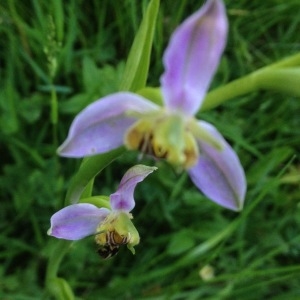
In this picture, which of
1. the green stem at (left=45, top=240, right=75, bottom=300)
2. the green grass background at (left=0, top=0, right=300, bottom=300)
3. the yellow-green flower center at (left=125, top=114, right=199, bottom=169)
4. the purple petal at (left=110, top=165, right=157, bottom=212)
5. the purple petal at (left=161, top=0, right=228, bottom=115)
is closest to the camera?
the purple petal at (left=161, top=0, right=228, bottom=115)

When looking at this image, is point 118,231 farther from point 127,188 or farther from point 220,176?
point 220,176

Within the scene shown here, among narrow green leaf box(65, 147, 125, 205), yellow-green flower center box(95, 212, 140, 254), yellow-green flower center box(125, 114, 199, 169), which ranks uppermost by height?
yellow-green flower center box(125, 114, 199, 169)

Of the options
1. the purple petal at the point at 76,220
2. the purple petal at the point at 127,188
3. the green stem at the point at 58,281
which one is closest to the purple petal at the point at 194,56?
the purple petal at the point at 127,188

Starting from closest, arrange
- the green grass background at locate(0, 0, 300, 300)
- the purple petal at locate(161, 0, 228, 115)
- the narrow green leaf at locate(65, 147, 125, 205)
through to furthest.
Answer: the purple petal at locate(161, 0, 228, 115) < the narrow green leaf at locate(65, 147, 125, 205) < the green grass background at locate(0, 0, 300, 300)

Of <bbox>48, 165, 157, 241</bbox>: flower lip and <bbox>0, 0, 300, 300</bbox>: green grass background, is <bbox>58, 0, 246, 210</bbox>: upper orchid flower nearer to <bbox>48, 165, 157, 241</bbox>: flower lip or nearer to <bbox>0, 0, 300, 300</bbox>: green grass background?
<bbox>48, 165, 157, 241</bbox>: flower lip

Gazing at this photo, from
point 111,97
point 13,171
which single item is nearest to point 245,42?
point 13,171

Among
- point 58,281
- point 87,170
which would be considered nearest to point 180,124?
point 87,170

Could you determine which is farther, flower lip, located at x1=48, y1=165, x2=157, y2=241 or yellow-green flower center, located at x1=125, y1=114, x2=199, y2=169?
flower lip, located at x1=48, y1=165, x2=157, y2=241

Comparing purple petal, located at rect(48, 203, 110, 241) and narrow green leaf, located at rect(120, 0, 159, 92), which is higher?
narrow green leaf, located at rect(120, 0, 159, 92)

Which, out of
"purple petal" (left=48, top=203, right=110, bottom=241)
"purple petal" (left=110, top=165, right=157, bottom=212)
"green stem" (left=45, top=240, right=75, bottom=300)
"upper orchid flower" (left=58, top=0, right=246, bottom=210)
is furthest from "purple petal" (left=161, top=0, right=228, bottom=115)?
"green stem" (left=45, top=240, right=75, bottom=300)
